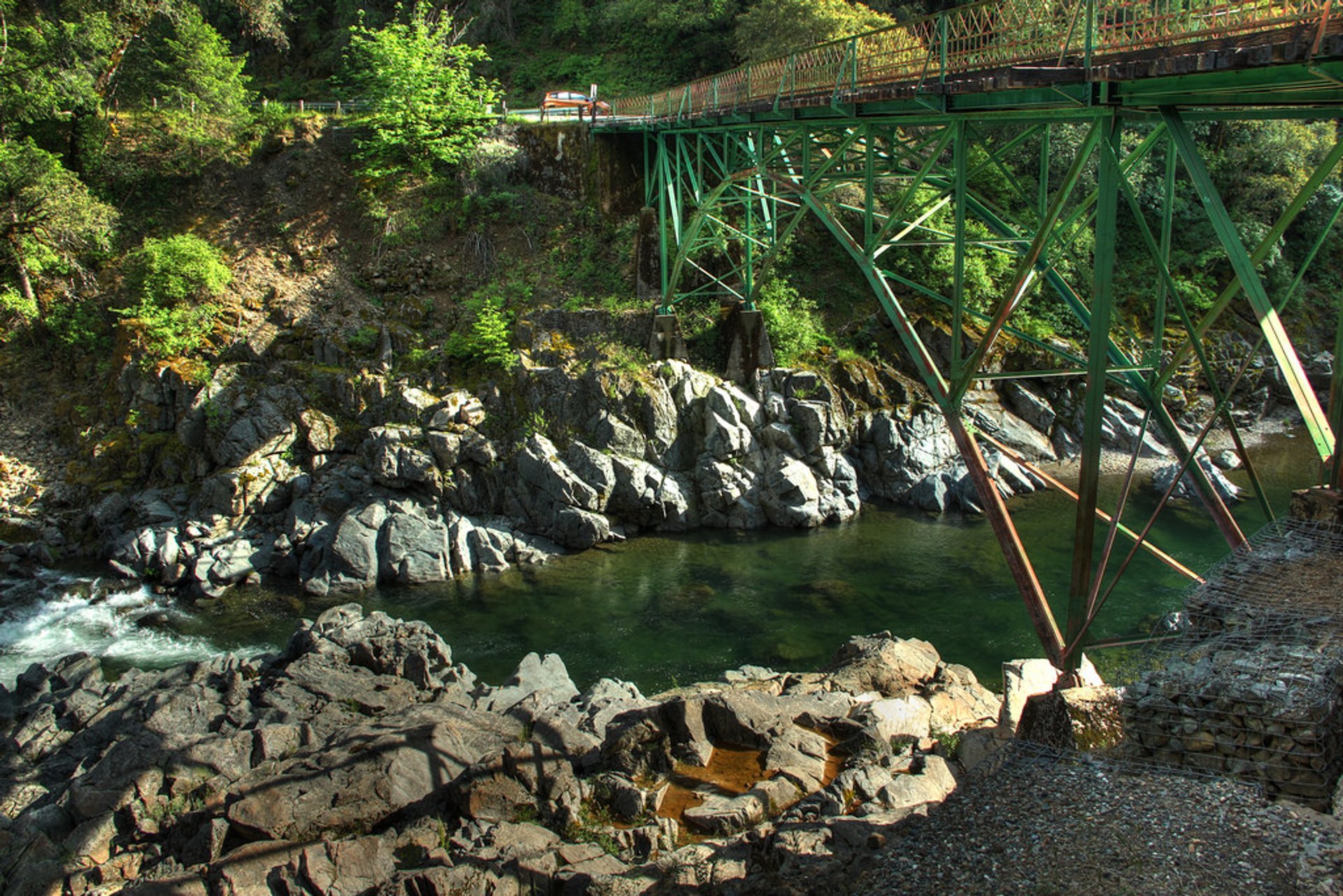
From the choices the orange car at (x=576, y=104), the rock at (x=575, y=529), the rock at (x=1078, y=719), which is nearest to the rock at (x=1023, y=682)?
the rock at (x=1078, y=719)

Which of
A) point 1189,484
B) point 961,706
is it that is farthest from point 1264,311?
point 1189,484

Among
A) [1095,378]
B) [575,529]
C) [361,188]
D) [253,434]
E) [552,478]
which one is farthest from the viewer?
[361,188]

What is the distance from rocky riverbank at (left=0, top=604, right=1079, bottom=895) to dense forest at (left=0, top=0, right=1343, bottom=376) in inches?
466

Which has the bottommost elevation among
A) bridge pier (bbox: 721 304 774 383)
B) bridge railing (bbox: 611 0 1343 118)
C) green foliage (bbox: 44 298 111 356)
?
bridge pier (bbox: 721 304 774 383)

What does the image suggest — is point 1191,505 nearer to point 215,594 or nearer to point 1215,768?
point 1215,768

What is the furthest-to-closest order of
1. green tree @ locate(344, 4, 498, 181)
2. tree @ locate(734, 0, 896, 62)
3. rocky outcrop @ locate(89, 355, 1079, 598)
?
tree @ locate(734, 0, 896, 62) < green tree @ locate(344, 4, 498, 181) < rocky outcrop @ locate(89, 355, 1079, 598)

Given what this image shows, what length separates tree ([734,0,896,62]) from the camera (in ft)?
88.5

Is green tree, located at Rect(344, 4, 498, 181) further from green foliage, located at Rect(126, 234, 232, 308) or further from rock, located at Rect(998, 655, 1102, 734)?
rock, located at Rect(998, 655, 1102, 734)

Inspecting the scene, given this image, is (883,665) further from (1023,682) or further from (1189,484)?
(1189,484)

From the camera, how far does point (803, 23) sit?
27312 millimetres

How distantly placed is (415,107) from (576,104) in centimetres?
501

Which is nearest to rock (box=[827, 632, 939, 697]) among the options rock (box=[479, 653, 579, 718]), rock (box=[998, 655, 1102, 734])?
rock (box=[998, 655, 1102, 734])

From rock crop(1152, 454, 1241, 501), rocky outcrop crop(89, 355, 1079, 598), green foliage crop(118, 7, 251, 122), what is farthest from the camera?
green foliage crop(118, 7, 251, 122)

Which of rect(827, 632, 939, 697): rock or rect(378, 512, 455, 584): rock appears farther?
rect(378, 512, 455, 584): rock
